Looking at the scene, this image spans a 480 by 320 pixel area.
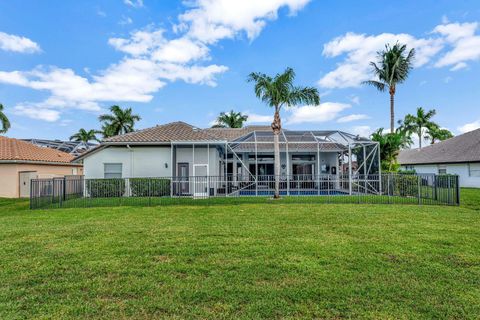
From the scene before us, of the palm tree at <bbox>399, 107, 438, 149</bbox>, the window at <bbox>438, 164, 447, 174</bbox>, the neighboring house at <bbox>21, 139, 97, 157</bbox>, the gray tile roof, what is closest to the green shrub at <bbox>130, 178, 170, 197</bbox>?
the neighboring house at <bbox>21, 139, 97, 157</bbox>

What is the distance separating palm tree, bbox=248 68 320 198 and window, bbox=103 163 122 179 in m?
11.0

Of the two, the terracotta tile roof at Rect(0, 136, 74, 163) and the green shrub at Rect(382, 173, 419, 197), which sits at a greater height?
the terracotta tile roof at Rect(0, 136, 74, 163)

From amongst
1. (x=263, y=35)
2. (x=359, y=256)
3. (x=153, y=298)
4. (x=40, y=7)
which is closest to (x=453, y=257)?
(x=359, y=256)

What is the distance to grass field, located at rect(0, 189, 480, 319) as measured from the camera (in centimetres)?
314

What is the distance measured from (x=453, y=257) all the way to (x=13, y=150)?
83.2 ft

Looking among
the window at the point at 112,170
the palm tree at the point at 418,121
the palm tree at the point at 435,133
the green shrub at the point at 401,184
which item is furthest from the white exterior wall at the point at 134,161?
the palm tree at the point at 435,133

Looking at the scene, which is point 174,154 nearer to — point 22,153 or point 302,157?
point 22,153

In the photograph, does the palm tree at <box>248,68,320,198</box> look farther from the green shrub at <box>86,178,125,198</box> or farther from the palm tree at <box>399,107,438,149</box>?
the palm tree at <box>399,107,438,149</box>

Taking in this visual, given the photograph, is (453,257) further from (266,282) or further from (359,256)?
(266,282)

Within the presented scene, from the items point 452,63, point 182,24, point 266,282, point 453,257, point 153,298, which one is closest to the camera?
point 153,298

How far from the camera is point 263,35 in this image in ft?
58.5

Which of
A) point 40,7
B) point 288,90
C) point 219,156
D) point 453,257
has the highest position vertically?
point 40,7

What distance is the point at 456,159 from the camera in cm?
2436

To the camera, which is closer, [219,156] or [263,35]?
[263,35]
